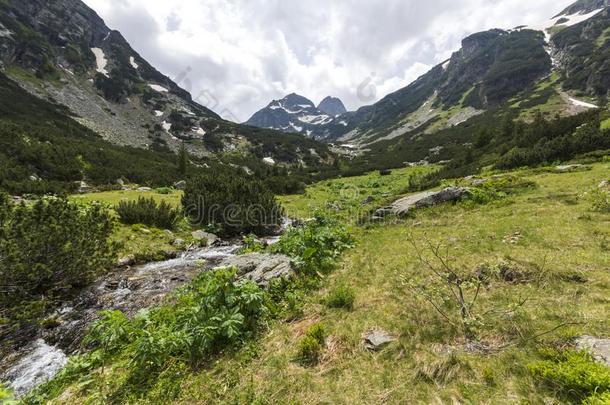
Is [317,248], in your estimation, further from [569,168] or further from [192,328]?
[569,168]

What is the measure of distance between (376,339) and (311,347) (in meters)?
1.24

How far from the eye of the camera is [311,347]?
5.29 meters

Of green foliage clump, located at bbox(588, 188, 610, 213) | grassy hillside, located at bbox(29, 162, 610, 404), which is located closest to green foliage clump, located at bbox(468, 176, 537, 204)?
green foliage clump, located at bbox(588, 188, 610, 213)

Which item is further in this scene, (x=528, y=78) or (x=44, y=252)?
(x=528, y=78)

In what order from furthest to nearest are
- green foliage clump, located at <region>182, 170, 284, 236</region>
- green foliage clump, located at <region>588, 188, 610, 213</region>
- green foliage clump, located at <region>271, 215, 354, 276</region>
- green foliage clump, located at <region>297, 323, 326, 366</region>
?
1. green foliage clump, located at <region>182, 170, 284, 236</region>
2. green foliage clump, located at <region>588, 188, 610, 213</region>
3. green foliage clump, located at <region>271, 215, 354, 276</region>
4. green foliage clump, located at <region>297, 323, 326, 366</region>

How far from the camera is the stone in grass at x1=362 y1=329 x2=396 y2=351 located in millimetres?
5297

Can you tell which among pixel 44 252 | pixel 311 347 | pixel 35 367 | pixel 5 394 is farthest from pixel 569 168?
pixel 44 252

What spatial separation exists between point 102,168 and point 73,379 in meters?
30.2

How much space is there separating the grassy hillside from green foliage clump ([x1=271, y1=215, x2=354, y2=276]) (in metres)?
0.72

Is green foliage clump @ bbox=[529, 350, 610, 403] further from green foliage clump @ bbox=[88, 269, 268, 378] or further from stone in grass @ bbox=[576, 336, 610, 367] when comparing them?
green foliage clump @ bbox=[88, 269, 268, 378]

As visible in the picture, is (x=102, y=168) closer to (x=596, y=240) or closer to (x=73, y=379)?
(x=73, y=379)

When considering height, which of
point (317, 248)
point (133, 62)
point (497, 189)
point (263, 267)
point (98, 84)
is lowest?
point (497, 189)


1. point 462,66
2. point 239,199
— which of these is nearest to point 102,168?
point 239,199

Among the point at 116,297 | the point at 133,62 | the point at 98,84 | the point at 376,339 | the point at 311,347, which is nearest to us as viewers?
the point at 311,347
